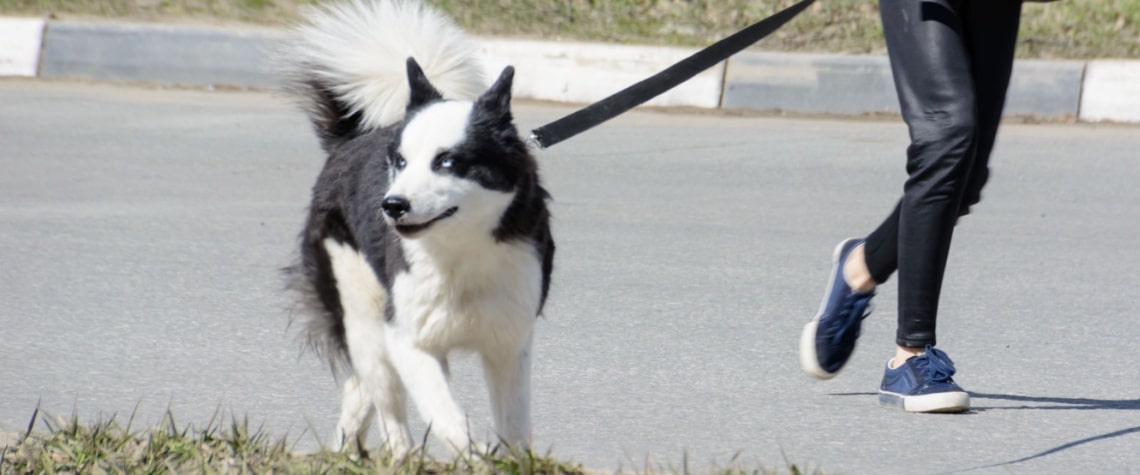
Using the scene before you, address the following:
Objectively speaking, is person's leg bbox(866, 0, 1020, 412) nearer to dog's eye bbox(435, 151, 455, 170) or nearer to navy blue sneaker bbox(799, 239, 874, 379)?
navy blue sneaker bbox(799, 239, 874, 379)

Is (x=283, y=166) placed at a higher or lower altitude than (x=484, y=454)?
lower

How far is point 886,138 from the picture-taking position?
963 cm

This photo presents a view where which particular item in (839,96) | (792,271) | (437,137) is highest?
(437,137)

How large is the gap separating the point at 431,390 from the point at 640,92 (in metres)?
1.02

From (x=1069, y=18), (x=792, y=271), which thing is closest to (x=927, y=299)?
(x=792, y=271)

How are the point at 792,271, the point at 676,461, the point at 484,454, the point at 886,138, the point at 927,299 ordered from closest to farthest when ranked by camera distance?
the point at 484,454, the point at 676,461, the point at 927,299, the point at 792,271, the point at 886,138

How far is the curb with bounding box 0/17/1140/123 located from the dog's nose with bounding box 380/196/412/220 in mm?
6251

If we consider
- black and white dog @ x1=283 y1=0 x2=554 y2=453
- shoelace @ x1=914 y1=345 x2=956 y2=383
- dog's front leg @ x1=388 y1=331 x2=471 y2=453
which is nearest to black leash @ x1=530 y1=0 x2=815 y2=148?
black and white dog @ x1=283 y1=0 x2=554 y2=453

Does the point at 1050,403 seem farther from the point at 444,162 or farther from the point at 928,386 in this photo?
the point at 444,162

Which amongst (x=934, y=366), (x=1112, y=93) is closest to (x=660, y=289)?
(x=934, y=366)

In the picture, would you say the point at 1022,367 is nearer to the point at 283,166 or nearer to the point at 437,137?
the point at 437,137

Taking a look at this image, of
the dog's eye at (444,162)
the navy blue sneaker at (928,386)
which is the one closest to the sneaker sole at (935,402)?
the navy blue sneaker at (928,386)

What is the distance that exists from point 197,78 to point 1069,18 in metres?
6.52

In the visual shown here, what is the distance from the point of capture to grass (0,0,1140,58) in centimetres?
1134
